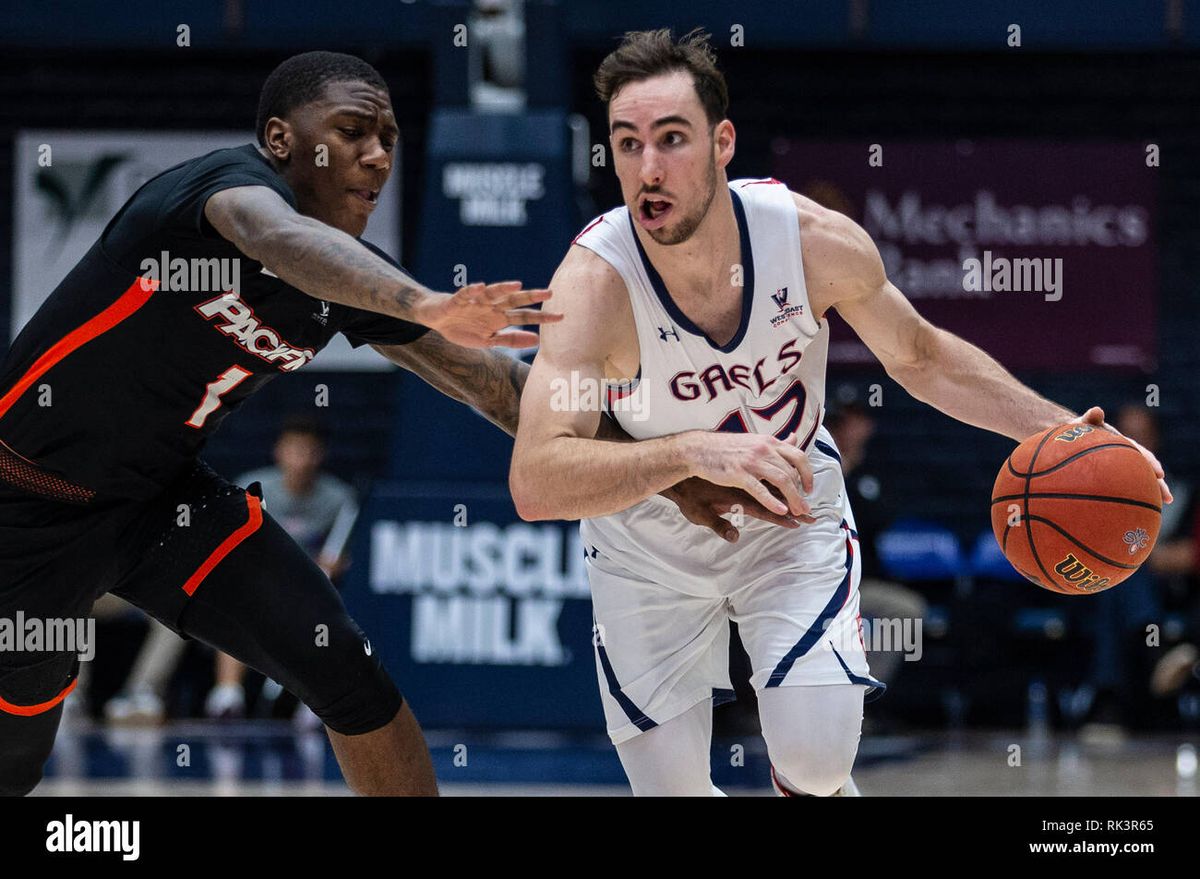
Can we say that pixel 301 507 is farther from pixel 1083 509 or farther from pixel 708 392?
pixel 1083 509

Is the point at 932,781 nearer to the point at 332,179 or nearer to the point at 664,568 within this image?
the point at 664,568

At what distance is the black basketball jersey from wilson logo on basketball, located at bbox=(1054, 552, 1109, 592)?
1881 millimetres

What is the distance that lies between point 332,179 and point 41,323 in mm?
804

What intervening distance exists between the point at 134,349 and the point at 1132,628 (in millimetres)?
6613

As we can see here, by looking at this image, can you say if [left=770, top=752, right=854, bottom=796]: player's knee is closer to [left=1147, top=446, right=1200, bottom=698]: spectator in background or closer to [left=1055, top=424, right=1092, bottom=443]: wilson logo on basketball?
[left=1055, top=424, right=1092, bottom=443]: wilson logo on basketball

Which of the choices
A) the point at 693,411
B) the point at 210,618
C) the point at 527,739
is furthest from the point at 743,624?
the point at 527,739

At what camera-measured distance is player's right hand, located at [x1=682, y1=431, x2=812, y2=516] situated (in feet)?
11.2

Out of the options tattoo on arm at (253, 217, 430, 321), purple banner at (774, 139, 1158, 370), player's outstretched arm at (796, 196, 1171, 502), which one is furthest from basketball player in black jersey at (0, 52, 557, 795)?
purple banner at (774, 139, 1158, 370)

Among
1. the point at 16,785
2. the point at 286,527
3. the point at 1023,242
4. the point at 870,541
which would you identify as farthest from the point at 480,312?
the point at 1023,242

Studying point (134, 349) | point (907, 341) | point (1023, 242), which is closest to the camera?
point (134, 349)

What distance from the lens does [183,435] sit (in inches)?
163

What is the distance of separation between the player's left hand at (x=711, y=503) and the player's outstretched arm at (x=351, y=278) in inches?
26.2

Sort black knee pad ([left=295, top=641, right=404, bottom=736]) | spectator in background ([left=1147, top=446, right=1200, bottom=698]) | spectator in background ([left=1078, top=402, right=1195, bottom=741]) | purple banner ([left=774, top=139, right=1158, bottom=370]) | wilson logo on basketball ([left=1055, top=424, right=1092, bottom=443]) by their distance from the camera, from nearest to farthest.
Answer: black knee pad ([left=295, top=641, right=404, bottom=736]) → wilson logo on basketball ([left=1055, top=424, right=1092, bottom=443]) → spectator in background ([left=1147, top=446, right=1200, bottom=698]) → spectator in background ([left=1078, top=402, right=1195, bottom=741]) → purple banner ([left=774, top=139, right=1158, bottom=370])

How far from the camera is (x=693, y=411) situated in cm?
412
